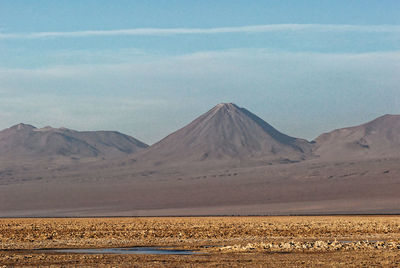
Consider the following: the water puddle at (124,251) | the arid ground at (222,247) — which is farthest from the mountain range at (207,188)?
the water puddle at (124,251)

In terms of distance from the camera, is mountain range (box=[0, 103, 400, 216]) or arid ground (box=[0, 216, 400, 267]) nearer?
arid ground (box=[0, 216, 400, 267])

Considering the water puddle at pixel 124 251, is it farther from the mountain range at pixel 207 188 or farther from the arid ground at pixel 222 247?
the mountain range at pixel 207 188

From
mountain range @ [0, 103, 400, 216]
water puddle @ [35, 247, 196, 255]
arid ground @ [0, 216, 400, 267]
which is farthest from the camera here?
mountain range @ [0, 103, 400, 216]

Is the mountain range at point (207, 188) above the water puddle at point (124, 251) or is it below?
above

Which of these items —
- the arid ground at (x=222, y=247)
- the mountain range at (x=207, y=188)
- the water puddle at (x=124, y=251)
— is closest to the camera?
the arid ground at (x=222, y=247)

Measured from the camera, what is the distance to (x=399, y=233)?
48.5m

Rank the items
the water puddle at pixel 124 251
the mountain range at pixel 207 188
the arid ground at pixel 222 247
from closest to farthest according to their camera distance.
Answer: the arid ground at pixel 222 247 < the water puddle at pixel 124 251 < the mountain range at pixel 207 188

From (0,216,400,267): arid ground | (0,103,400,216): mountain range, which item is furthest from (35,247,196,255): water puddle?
(0,103,400,216): mountain range

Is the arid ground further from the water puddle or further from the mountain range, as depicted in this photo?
the mountain range

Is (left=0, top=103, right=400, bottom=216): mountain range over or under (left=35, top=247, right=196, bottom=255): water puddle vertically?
over

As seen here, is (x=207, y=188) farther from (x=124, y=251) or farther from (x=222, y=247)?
(x=222, y=247)

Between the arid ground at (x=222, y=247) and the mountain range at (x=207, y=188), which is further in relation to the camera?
the mountain range at (x=207, y=188)

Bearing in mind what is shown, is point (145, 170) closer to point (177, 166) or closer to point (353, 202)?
point (177, 166)

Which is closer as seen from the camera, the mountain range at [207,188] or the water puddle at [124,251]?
the water puddle at [124,251]
